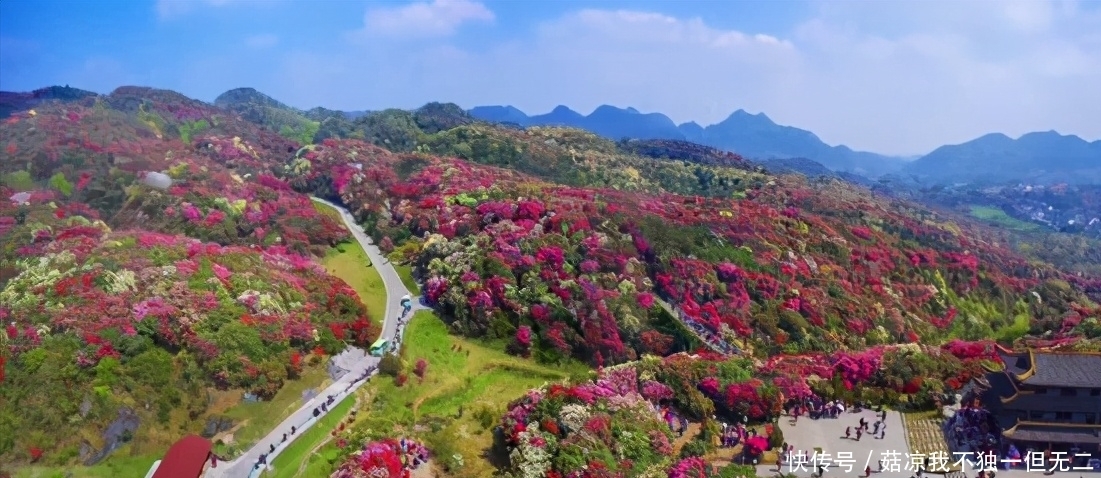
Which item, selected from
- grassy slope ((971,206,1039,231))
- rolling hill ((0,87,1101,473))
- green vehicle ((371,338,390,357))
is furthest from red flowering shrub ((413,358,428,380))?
grassy slope ((971,206,1039,231))

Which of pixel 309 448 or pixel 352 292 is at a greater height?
pixel 352 292

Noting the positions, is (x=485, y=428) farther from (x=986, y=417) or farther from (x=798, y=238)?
(x=798, y=238)

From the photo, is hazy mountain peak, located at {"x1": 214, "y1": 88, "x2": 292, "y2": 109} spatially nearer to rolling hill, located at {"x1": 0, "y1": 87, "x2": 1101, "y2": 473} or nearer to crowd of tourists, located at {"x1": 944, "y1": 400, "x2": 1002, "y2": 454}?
rolling hill, located at {"x1": 0, "y1": 87, "x2": 1101, "y2": 473}

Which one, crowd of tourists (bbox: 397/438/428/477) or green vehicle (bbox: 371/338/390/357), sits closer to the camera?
crowd of tourists (bbox: 397/438/428/477)

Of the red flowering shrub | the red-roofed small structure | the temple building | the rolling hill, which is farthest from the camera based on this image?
the red flowering shrub

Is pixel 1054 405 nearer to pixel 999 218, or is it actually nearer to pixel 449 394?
pixel 449 394

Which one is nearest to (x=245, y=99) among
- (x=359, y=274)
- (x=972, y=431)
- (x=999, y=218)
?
(x=359, y=274)
